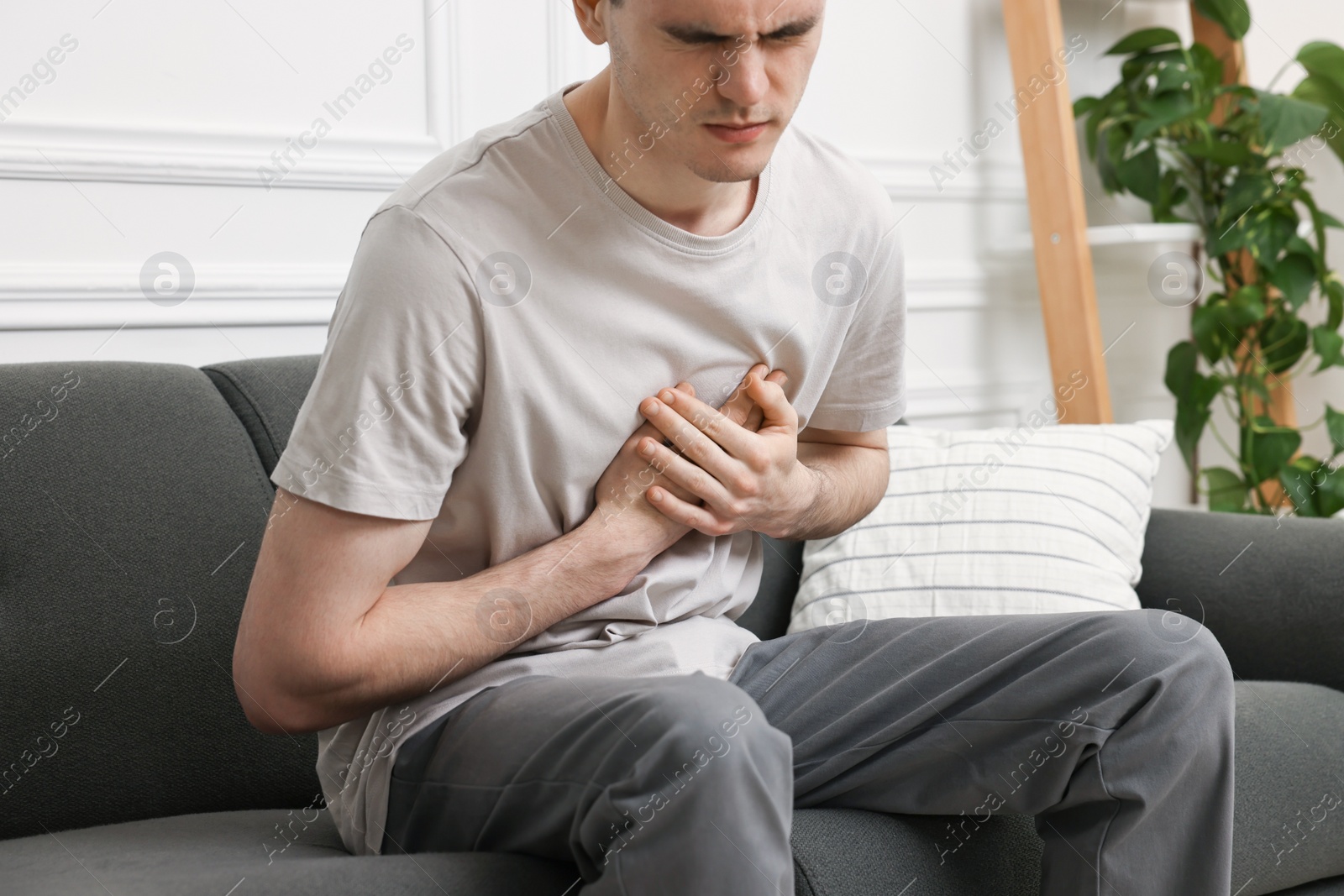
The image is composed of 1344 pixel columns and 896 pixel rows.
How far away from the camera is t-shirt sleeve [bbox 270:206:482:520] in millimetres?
884

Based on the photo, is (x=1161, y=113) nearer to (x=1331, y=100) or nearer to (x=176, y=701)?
(x=1331, y=100)

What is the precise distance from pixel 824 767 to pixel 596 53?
3.84 feet

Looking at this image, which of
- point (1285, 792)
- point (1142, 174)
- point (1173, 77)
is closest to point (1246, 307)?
point (1142, 174)

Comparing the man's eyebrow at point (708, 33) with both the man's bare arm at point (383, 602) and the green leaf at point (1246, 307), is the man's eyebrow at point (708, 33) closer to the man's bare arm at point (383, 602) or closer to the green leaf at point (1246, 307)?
the man's bare arm at point (383, 602)

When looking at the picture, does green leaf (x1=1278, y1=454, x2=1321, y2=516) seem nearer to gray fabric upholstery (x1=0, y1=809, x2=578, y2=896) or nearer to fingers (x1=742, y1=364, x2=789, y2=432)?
fingers (x1=742, y1=364, x2=789, y2=432)

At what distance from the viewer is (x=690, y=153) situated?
0.98 metres

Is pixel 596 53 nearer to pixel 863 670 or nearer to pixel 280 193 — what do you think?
pixel 280 193

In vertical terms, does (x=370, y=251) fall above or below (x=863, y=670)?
above

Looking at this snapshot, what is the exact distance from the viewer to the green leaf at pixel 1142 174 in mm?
2268

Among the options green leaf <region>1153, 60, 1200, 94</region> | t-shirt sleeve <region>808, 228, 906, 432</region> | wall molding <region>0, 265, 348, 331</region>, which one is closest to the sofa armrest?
t-shirt sleeve <region>808, 228, 906, 432</region>

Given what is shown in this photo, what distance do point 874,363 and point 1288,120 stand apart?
127 centimetres

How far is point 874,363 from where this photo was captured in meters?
1.25

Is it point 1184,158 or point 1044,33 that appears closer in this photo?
point 1044,33

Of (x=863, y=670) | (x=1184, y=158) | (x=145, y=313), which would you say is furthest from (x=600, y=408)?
(x=1184, y=158)
